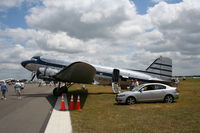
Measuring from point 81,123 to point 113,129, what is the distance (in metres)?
1.57

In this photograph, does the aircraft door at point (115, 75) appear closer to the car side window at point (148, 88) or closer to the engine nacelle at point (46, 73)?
the engine nacelle at point (46, 73)

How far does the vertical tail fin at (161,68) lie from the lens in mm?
23750

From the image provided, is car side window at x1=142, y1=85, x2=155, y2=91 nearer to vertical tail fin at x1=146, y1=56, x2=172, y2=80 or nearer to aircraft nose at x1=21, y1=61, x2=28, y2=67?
vertical tail fin at x1=146, y1=56, x2=172, y2=80

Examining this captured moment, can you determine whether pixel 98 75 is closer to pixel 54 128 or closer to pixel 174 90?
pixel 174 90

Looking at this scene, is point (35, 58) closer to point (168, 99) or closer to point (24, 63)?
point (24, 63)

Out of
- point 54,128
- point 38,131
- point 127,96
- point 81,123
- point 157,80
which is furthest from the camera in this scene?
point 157,80

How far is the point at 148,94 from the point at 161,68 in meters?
11.5

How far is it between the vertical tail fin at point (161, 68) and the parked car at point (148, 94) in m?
10.3

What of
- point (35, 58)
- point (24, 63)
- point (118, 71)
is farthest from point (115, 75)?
point (24, 63)

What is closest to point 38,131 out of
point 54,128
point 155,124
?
point 54,128

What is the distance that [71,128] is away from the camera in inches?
275

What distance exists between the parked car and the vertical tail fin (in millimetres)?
10296

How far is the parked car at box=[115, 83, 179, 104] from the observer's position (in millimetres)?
13219

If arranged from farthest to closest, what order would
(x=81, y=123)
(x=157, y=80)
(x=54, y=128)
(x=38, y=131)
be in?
(x=157, y=80), (x=81, y=123), (x=54, y=128), (x=38, y=131)
